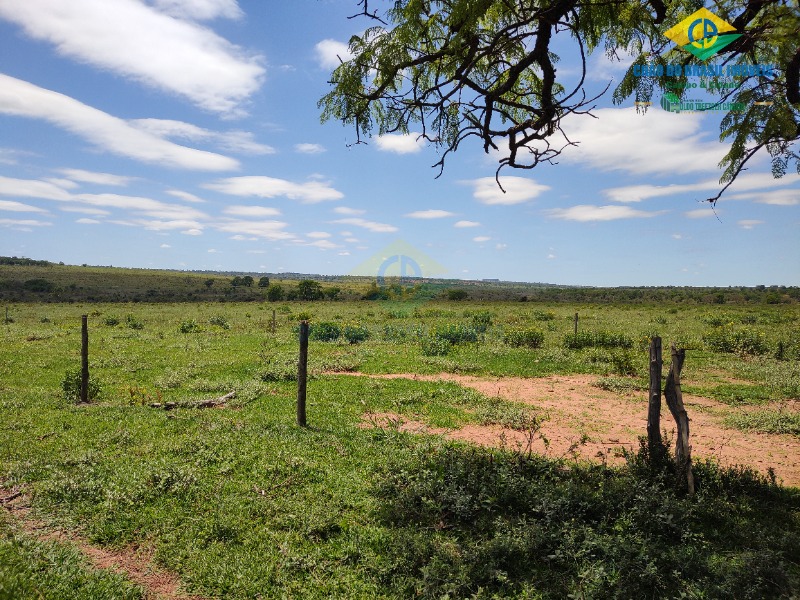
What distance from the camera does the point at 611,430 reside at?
1049 centimetres

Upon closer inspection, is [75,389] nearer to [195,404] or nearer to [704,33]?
[195,404]

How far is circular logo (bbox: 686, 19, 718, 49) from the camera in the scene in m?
4.78

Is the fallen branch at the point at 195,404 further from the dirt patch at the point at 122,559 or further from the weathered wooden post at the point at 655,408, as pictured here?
the weathered wooden post at the point at 655,408

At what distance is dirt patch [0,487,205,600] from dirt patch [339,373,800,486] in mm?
5097

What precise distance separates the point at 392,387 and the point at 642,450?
7.86 m

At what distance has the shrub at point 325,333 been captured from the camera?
82.0ft

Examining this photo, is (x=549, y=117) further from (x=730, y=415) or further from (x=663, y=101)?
(x=730, y=415)

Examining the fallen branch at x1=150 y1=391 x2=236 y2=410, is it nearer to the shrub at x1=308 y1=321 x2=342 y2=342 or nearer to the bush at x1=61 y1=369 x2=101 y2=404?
the bush at x1=61 y1=369 x2=101 y2=404

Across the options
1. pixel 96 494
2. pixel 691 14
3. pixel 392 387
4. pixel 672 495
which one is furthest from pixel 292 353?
pixel 691 14

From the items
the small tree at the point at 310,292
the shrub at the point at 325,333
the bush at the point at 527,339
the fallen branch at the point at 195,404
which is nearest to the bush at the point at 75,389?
the fallen branch at the point at 195,404

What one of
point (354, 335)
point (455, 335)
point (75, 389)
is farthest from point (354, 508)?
point (354, 335)

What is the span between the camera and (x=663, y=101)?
17.1 feet

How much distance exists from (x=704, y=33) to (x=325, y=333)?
2215 cm

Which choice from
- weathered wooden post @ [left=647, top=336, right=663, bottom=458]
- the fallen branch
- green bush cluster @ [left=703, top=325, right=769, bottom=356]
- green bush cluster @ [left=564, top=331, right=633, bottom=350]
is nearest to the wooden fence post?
weathered wooden post @ [left=647, top=336, right=663, bottom=458]
